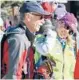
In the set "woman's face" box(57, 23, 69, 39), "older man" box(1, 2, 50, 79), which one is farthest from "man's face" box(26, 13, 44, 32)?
"woman's face" box(57, 23, 69, 39)

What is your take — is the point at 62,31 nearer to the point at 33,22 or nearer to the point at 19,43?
the point at 33,22

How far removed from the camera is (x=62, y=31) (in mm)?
2303

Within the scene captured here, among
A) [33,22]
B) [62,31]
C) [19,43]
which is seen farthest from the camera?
[62,31]

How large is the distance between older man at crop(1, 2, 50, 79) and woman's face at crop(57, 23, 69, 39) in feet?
1.07

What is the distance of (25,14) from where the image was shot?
6.38ft

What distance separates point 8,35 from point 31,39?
0.56 feet

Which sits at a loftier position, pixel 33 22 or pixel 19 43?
pixel 33 22

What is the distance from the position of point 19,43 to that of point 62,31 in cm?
55

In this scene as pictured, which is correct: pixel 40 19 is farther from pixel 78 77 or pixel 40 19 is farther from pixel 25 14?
pixel 78 77

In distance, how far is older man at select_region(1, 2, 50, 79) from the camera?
181 cm

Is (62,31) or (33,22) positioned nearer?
(33,22)

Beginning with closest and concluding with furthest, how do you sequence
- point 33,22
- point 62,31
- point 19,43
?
point 19,43 → point 33,22 → point 62,31

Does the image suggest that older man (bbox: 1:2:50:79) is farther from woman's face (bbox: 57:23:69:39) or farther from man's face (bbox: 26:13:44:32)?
woman's face (bbox: 57:23:69:39)

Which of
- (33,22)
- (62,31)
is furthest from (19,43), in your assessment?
(62,31)
